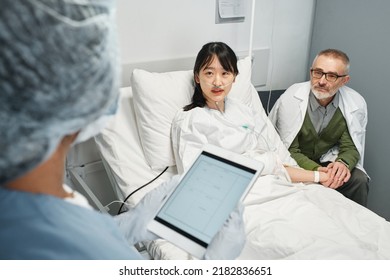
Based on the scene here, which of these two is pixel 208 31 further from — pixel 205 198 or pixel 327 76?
pixel 205 198

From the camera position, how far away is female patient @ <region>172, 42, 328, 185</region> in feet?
5.16

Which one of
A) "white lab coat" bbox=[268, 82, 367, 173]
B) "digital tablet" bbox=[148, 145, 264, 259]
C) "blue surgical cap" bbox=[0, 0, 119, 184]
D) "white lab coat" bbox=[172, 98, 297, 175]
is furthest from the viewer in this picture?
"white lab coat" bbox=[268, 82, 367, 173]

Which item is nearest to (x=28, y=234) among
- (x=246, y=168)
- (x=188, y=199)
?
(x=188, y=199)

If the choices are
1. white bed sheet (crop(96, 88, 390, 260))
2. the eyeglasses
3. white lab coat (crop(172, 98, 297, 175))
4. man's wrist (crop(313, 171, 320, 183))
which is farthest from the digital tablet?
the eyeglasses

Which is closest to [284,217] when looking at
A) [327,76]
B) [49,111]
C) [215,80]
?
[215,80]

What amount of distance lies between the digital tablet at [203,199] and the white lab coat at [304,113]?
103 cm

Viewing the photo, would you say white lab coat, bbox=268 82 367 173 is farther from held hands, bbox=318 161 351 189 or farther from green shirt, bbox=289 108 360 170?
held hands, bbox=318 161 351 189

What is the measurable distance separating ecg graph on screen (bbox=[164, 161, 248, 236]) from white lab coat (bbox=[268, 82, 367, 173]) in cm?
106

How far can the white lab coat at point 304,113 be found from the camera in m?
1.95

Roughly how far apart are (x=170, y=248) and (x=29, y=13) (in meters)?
1.00

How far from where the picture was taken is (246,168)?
1.05 meters

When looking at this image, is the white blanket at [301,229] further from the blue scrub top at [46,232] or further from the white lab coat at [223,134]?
the blue scrub top at [46,232]

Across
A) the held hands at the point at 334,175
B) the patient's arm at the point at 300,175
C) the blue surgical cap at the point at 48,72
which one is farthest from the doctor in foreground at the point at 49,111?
the held hands at the point at 334,175
